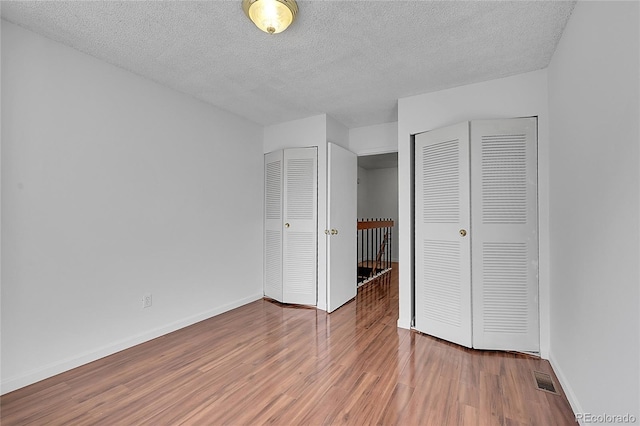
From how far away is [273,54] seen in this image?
2336mm

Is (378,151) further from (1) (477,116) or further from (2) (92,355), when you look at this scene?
(2) (92,355)

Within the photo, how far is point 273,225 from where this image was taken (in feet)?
13.3

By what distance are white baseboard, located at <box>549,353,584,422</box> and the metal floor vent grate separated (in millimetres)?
55

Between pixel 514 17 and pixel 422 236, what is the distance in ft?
5.96

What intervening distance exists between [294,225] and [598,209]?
293 centimetres

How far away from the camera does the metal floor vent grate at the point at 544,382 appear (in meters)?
2.00

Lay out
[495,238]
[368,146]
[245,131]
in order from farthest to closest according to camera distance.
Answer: [368,146] < [245,131] < [495,238]

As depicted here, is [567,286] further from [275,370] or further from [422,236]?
[275,370]

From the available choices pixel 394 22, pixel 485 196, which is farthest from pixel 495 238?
pixel 394 22

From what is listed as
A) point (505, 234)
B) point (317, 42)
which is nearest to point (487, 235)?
point (505, 234)

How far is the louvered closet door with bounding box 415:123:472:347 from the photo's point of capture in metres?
2.64

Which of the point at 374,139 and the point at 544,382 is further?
the point at 374,139

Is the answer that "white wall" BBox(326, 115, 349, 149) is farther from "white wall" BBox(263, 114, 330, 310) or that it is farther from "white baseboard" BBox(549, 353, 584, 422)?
"white baseboard" BBox(549, 353, 584, 422)

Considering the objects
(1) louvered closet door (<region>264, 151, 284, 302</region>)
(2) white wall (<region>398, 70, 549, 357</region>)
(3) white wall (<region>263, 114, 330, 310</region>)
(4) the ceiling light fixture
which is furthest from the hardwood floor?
(4) the ceiling light fixture
